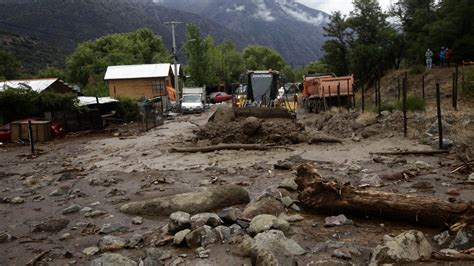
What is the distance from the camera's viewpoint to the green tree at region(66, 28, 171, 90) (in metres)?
69.5

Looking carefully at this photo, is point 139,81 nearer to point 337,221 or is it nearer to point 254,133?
point 254,133

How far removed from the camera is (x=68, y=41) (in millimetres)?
133875

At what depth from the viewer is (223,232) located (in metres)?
7.18

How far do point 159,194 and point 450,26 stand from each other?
98.5ft

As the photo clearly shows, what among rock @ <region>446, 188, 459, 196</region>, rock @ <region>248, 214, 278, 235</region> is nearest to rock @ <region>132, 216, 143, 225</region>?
rock @ <region>248, 214, 278, 235</region>

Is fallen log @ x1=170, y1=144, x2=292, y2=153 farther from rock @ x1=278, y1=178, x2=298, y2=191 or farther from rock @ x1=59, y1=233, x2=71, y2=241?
rock @ x1=59, y1=233, x2=71, y2=241

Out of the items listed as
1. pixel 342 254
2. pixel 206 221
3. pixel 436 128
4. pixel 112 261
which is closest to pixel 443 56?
pixel 436 128

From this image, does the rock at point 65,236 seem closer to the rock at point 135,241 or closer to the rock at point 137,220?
the rock at point 137,220

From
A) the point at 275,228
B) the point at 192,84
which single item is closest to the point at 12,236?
the point at 275,228

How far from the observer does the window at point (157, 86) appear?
5481 cm

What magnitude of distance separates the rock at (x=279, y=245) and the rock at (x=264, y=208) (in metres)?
1.34

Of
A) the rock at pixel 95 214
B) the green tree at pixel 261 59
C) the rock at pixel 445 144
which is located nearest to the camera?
the rock at pixel 95 214

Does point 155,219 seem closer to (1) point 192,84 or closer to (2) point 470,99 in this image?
(2) point 470,99

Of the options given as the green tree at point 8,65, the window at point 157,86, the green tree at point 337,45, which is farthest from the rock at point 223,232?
the green tree at point 8,65
